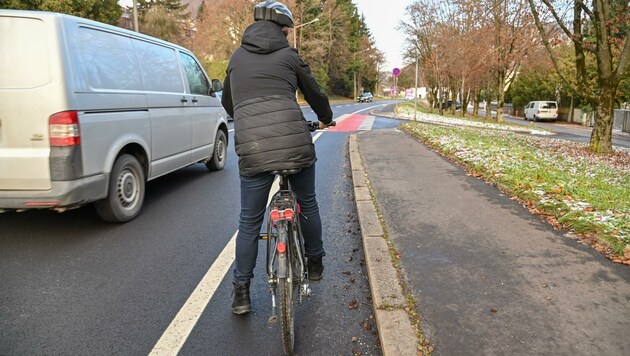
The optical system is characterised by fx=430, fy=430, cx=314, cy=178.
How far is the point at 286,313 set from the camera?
2.37 metres

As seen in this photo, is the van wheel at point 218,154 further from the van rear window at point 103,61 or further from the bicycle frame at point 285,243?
the bicycle frame at point 285,243

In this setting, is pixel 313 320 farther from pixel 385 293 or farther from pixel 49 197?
pixel 49 197

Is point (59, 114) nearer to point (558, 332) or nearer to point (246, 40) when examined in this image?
point (246, 40)

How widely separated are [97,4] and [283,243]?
32.3 metres

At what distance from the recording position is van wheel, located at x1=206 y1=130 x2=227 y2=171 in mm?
7391

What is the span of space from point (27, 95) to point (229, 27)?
40.6 meters

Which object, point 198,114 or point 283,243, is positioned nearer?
point 283,243

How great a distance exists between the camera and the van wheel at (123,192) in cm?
447

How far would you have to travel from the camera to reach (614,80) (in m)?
11.8

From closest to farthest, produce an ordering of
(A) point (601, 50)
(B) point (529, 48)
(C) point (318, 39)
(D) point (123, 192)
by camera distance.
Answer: (D) point (123, 192), (A) point (601, 50), (B) point (529, 48), (C) point (318, 39)

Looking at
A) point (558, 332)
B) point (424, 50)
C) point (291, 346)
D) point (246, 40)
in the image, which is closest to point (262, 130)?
point (246, 40)

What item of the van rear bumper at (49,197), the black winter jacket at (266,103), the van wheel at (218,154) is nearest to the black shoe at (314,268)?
the black winter jacket at (266,103)

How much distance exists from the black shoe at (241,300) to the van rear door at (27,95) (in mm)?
2210

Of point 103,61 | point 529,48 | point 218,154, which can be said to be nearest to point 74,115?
point 103,61
